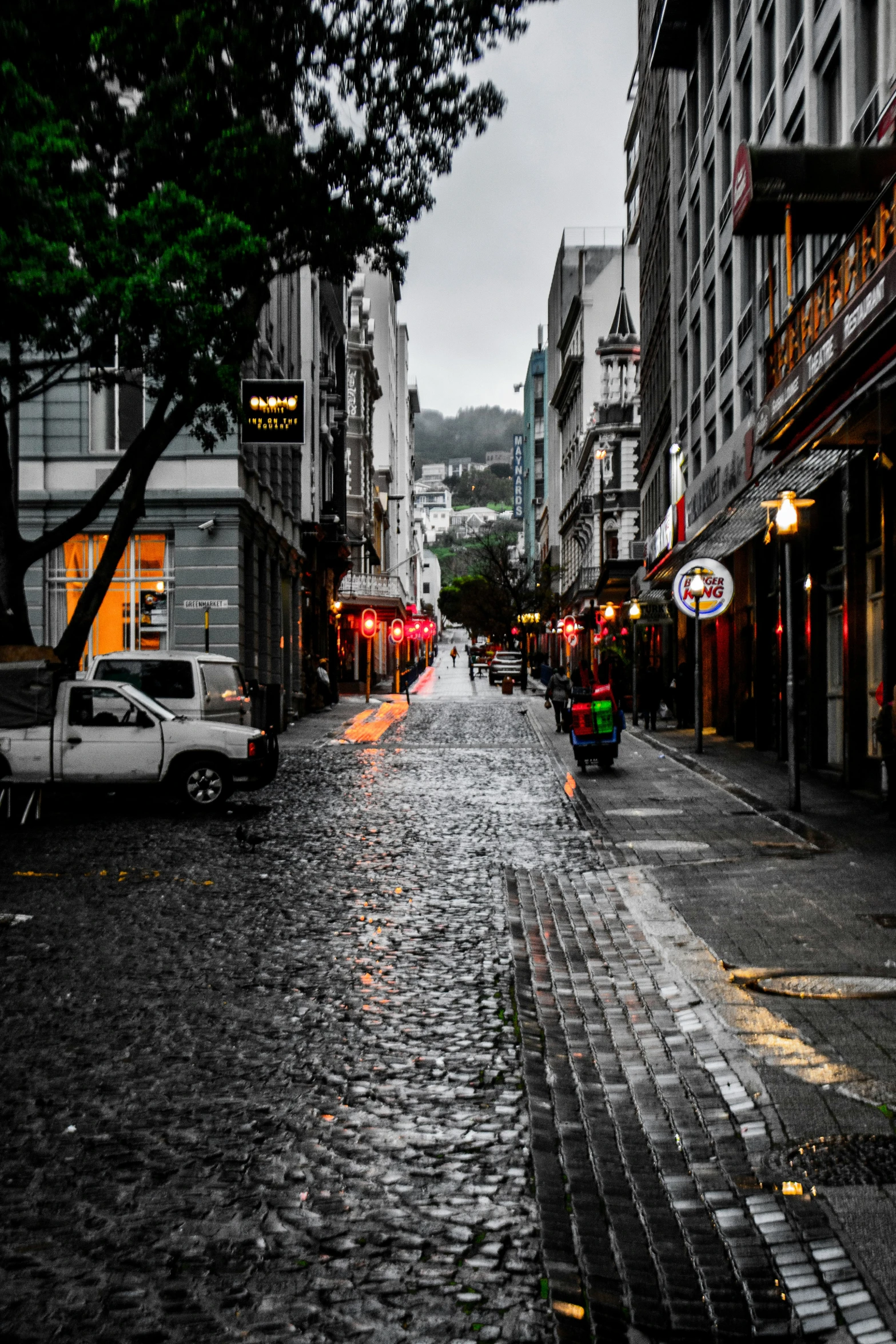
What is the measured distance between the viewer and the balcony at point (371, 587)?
226 ft

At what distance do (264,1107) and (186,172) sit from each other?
1426cm

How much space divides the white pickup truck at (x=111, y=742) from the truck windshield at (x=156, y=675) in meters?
3.16

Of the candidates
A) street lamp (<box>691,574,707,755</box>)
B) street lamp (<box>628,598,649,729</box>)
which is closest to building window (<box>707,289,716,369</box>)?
street lamp (<box>628,598,649,729</box>)

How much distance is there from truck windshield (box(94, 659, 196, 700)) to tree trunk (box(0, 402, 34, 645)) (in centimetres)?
191

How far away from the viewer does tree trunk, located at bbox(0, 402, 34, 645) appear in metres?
17.5

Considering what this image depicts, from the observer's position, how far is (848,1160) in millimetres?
4441

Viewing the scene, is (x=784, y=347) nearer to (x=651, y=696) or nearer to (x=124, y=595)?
(x=651, y=696)

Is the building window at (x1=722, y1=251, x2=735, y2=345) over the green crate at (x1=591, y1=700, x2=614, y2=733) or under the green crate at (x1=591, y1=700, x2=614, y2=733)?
over

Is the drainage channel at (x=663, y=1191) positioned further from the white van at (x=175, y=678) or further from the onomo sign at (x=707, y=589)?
the onomo sign at (x=707, y=589)

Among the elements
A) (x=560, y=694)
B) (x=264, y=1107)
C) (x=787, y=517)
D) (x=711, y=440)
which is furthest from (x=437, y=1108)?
(x=711, y=440)

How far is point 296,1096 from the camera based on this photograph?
17.5 feet

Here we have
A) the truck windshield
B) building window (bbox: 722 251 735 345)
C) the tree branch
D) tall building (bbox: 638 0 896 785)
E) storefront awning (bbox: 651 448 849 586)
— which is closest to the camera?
tall building (bbox: 638 0 896 785)

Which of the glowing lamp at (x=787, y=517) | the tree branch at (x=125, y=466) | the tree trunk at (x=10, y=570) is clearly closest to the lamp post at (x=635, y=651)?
the tree branch at (x=125, y=466)

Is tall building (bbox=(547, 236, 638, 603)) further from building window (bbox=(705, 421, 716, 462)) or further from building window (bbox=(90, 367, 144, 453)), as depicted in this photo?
building window (bbox=(90, 367, 144, 453))
